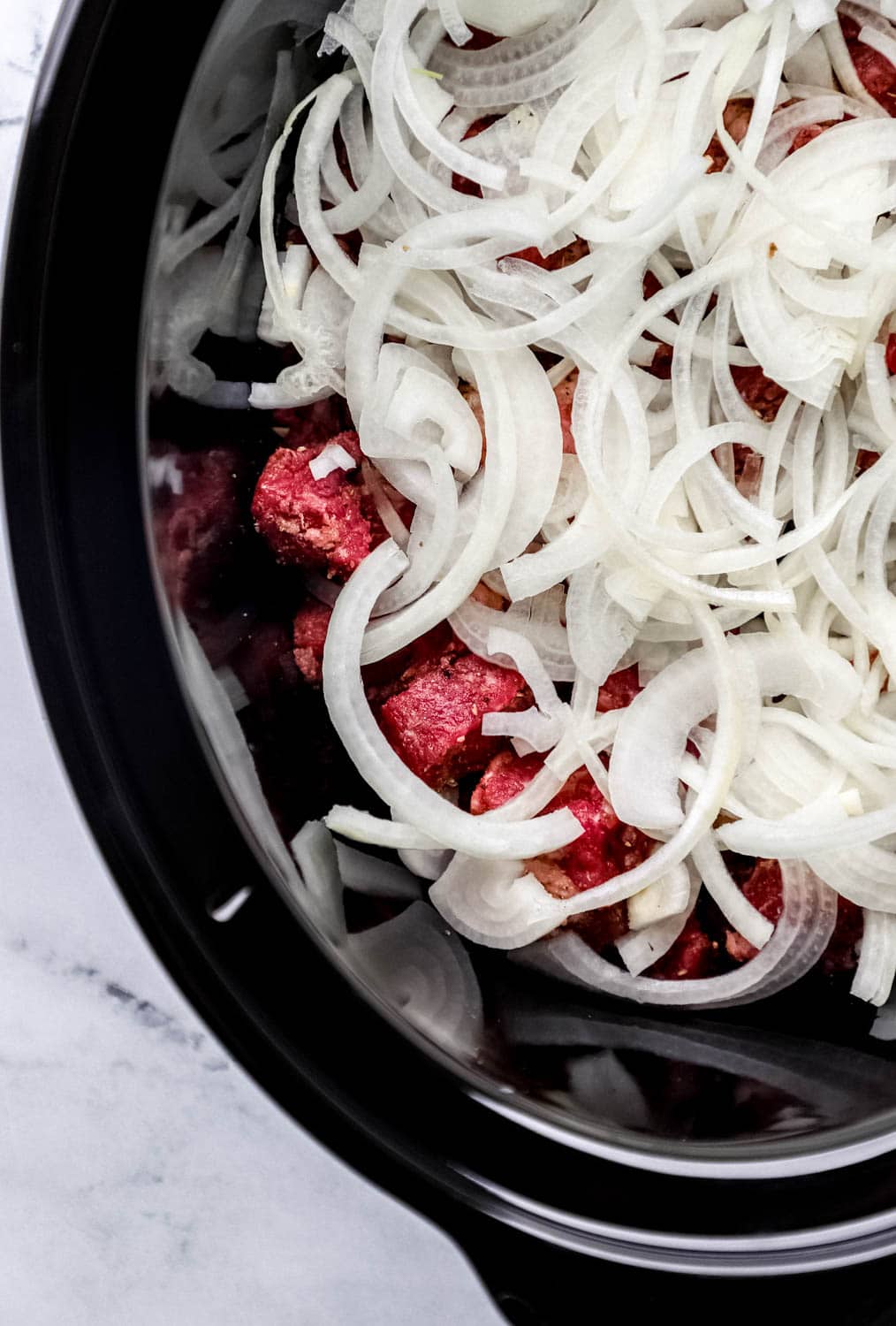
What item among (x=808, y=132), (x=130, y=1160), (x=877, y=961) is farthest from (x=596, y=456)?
(x=130, y=1160)

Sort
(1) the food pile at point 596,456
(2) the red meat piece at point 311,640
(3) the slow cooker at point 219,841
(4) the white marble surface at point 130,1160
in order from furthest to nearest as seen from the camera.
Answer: (4) the white marble surface at point 130,1160
(2) the red meat piece at point 311,640
(1) the food pile at point 596,456
(3) the slow cooker at point 219,841

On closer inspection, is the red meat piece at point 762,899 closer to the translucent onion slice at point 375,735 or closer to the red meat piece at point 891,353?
the translucent onion slice at point 375,735

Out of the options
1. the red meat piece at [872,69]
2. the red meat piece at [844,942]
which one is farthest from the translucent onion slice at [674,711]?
the red meat piece at [872,69]

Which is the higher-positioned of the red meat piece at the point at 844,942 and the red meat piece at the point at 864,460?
the red meat piece at the point at 864,460

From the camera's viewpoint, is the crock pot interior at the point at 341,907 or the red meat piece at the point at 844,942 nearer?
the crock pot interior at the point at 341,907

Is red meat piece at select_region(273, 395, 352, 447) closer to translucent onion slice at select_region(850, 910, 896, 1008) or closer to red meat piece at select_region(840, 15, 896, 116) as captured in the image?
red meat piece at select_region(840, 15, 896, 116)

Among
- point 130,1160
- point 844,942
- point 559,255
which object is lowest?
point 130,1160

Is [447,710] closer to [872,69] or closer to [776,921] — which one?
[776,921]
